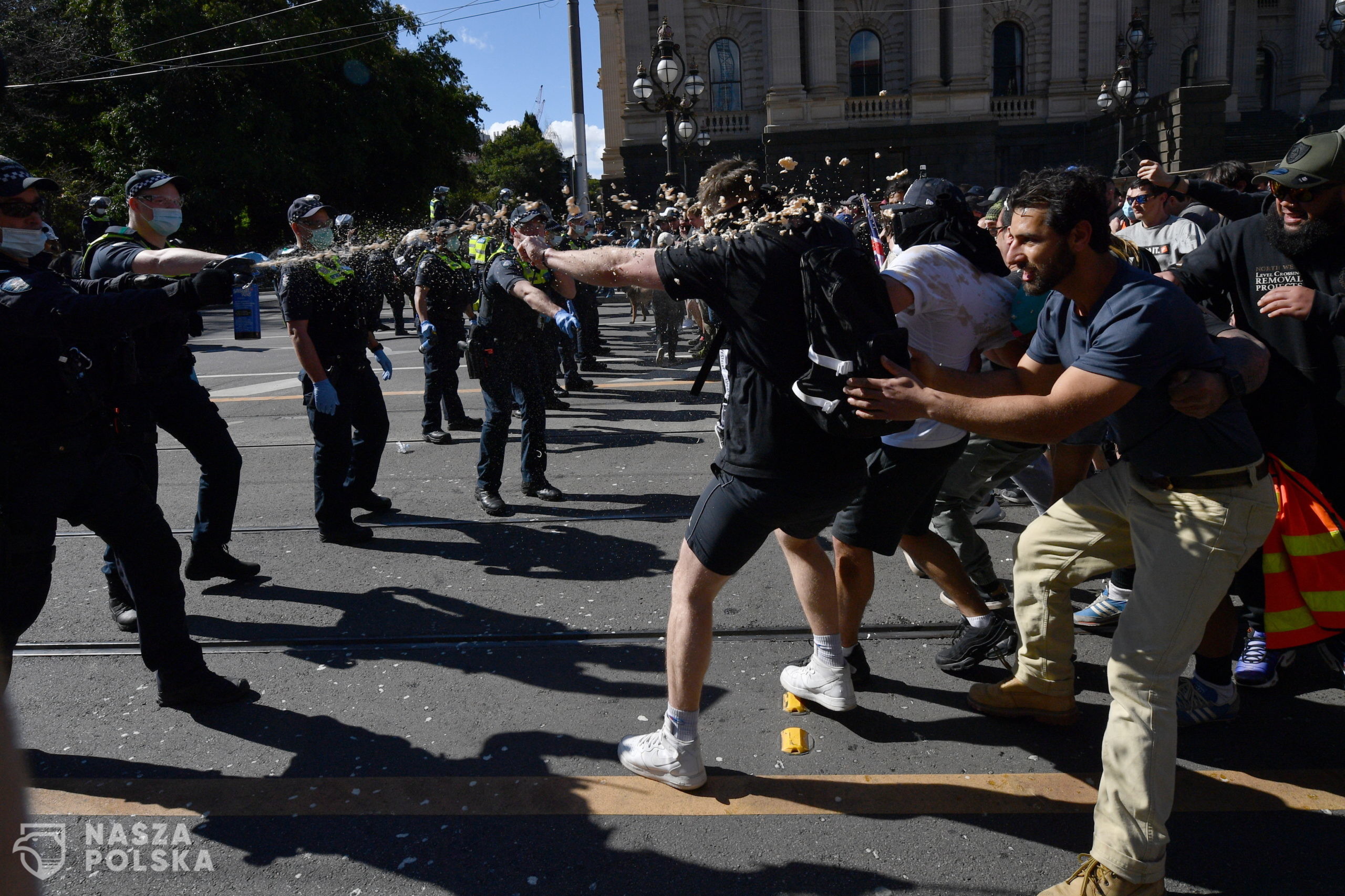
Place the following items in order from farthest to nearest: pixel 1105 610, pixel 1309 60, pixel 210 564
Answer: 1. pixel 1309 60
2. pixel 210 564
3. pixel 1105 610

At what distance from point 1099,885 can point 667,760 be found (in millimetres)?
1317

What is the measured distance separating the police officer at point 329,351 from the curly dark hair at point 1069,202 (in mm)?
4251

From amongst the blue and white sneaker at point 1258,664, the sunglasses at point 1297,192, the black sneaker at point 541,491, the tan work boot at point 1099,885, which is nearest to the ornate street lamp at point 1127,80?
the black sneaker at point 541,491

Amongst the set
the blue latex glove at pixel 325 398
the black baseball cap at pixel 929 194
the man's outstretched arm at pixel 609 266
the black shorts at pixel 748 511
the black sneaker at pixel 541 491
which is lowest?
the black sneaker at pixel 541 491

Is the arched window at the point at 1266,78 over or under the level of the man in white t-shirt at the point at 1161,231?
over

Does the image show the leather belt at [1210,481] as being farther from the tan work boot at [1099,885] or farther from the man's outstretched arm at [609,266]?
the man's outstretched arm at [609,266]

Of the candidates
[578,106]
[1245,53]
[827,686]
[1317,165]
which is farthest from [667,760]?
[1245,53]

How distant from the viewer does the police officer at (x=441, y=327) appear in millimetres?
9039

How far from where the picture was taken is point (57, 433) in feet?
11.2

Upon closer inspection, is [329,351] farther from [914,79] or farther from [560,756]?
[914,79]

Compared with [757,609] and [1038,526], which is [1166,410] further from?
[757,609]

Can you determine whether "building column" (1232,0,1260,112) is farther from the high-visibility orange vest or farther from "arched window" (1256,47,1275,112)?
the high-visibility orange vest

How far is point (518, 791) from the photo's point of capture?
3.19 m

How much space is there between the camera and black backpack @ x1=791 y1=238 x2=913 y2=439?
2.62 meters
